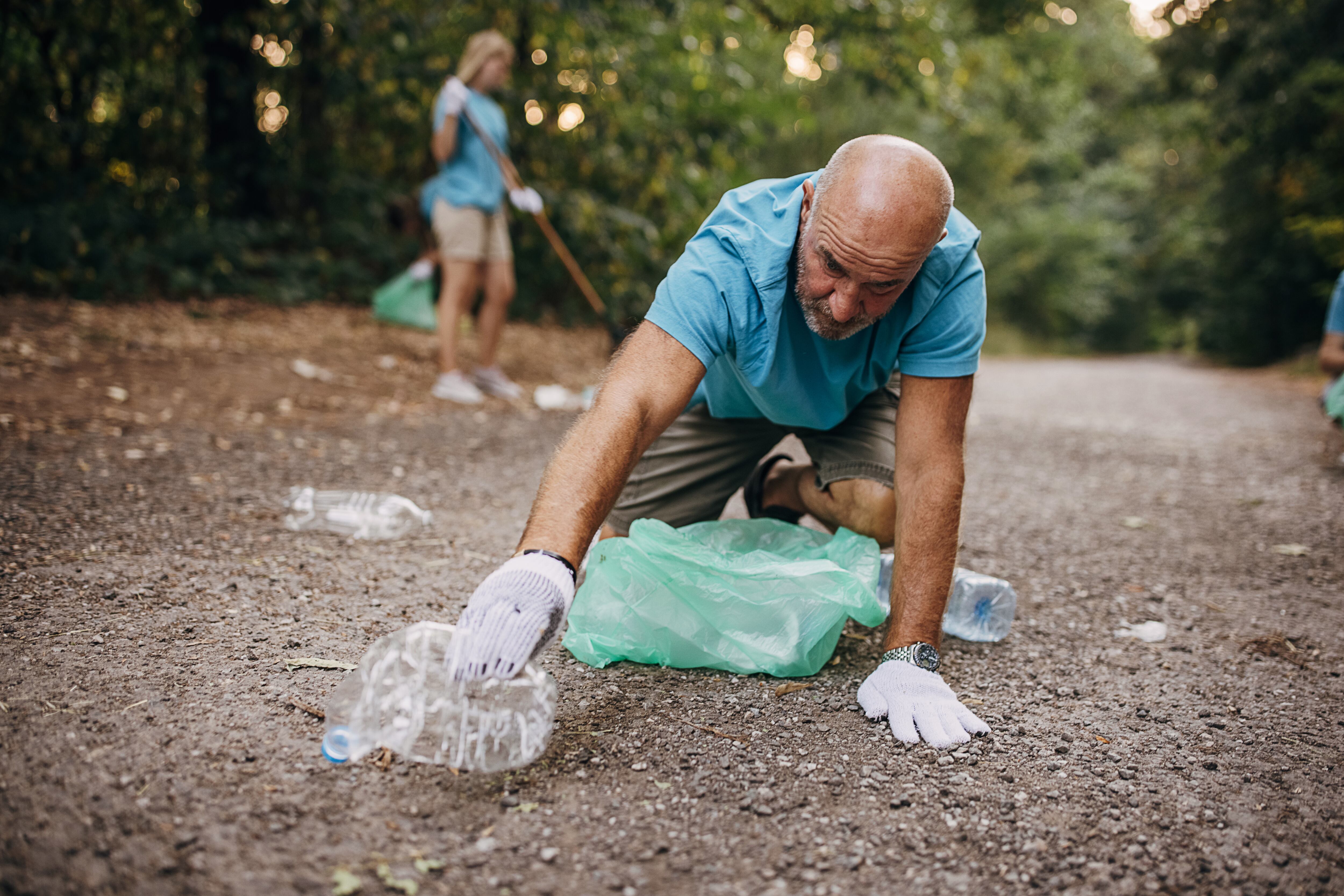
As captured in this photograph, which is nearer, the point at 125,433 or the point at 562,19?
the point at 125,433

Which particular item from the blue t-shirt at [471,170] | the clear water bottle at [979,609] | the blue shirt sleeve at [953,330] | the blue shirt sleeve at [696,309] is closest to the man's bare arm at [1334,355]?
the clear water bottle at [979,609]

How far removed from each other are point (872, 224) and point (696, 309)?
398 millimetres

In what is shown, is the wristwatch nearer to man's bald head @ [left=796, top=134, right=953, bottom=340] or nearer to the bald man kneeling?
the bald man kneeling

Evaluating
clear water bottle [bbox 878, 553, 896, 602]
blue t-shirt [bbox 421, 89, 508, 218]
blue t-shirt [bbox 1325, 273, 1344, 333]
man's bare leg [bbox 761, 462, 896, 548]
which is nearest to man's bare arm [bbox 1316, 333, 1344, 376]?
blue t-shirt [bbox 1325, 273, 1344, 333]

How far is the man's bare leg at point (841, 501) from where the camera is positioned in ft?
7.59

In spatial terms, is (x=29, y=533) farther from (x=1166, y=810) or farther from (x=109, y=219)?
(x=109, y=219)

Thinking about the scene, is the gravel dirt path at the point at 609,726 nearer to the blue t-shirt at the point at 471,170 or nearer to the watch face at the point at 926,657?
the watch face at the point at 926,657

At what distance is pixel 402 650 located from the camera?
5.31 feet

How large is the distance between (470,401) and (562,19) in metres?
3.99

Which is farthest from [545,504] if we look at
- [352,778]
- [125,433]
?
[125,433]

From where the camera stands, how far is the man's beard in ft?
6.32

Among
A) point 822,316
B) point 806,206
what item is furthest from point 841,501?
point 806,206

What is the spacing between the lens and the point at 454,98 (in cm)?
499

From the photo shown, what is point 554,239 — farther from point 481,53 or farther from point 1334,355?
point 1334,355
